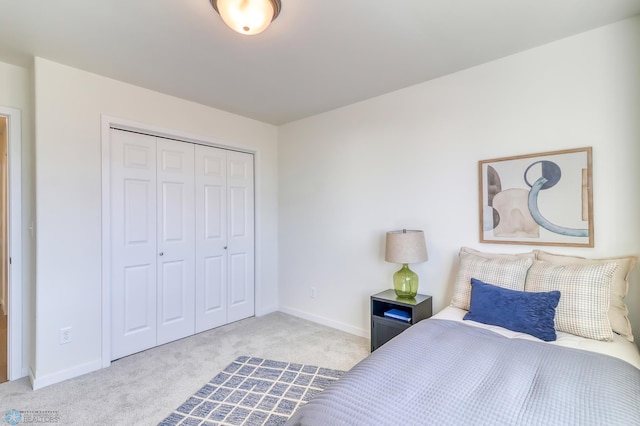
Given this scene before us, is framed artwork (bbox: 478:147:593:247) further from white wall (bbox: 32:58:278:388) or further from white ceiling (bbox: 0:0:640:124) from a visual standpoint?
white wall (bbox: 32:58:278:388)

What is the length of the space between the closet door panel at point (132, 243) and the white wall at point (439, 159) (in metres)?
1.54

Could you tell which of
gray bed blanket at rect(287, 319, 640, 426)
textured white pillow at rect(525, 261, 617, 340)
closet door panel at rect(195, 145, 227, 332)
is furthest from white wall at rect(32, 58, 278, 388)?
textured white pillow at rect(525, 261, 617, 340)

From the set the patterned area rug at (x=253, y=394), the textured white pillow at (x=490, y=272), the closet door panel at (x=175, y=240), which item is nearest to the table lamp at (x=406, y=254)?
the textured white pillow at (x=490, y=272)

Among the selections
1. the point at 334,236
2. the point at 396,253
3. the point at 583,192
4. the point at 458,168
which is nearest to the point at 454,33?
the point at 458,168

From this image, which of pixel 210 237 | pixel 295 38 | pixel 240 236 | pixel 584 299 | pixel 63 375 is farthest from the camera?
pixel 240 236

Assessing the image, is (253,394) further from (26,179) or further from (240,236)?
(26,179)

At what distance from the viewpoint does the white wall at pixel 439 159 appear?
6.37 ft

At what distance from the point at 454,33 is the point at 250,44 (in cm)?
134

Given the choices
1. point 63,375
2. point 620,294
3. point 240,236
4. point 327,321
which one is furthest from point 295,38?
point 63,375

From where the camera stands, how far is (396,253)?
8.33 ft

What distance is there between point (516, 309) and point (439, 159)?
4.38ft

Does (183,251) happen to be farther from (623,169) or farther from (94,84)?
(623,169)

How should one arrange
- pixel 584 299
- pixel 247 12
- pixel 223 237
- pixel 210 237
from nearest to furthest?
pixel 247 12
pixel 584 299
pixel 210 237
pixel 223 237

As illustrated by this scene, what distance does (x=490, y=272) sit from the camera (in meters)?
2.11
